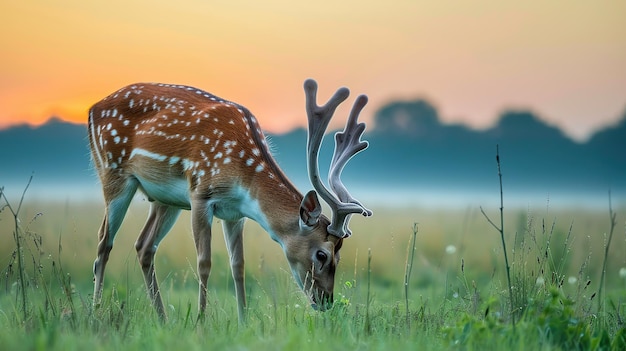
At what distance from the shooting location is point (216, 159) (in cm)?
721

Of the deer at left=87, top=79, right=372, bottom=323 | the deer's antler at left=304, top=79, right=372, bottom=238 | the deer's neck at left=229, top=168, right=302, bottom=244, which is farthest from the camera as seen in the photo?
the deer's neck at left=229, top=168, right=302, bottom=244

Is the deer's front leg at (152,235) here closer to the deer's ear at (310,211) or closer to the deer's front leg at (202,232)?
the deer's front leg at (202,232)

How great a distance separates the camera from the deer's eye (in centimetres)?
684

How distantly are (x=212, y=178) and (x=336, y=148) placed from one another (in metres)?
1.13

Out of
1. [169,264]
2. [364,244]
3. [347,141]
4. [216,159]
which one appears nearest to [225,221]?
[216,159]

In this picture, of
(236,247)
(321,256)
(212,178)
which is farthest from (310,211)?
(236,247)

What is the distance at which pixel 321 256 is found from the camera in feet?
22.5

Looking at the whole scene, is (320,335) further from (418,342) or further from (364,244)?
(364,244)

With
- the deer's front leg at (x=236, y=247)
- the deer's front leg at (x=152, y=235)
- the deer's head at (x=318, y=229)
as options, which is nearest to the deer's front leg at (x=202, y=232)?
the deer's front leg at (x=236, y=247)

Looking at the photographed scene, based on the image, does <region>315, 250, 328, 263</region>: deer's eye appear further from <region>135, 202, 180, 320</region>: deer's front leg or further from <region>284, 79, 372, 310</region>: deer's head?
<region>135, 202, 180, 320</region>: deer's front leg

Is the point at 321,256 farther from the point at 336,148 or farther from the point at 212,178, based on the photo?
the point at 212,178

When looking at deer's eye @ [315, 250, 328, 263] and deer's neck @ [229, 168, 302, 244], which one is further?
deer's neck @ [229, 168, 302, 244]

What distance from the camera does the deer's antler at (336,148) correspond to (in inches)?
266

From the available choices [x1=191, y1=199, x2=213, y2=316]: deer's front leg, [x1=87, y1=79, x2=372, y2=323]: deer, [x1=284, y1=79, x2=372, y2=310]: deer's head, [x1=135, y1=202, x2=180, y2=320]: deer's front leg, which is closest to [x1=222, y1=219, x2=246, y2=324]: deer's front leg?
[x1=87, y1=79, x2=372, y2=323]: deer
